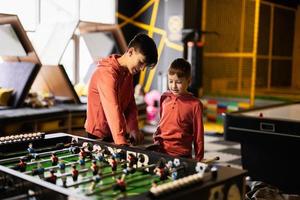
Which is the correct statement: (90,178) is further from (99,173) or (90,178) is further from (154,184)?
(154,184)

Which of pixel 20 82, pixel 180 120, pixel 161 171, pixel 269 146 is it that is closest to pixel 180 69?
pixel 180 120

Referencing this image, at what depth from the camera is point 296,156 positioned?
134 inches

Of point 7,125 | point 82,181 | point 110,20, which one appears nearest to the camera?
point 82,181

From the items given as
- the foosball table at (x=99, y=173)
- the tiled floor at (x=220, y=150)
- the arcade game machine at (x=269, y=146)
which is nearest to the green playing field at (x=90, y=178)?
the foosball table at (x=99, y=173)

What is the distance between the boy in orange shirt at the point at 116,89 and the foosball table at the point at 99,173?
0.57 ft

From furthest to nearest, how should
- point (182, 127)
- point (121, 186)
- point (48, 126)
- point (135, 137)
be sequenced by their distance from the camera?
point (48, 126) < point (135, 137) < point (182, 127) < point (121, 186)

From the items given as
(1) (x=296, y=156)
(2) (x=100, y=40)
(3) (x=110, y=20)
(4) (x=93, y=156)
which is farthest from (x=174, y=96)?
(3) (x=110, y=20)

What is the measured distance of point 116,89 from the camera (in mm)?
2406

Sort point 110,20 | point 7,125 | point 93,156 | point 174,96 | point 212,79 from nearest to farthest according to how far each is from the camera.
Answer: point 93,156
point 174,96
point 7,125
point 110,20
point 212,79

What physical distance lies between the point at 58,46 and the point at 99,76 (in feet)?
8.04

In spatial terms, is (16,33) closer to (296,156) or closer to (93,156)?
(93,156)

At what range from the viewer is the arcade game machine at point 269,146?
3262 millimetres

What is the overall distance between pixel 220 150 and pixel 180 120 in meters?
2.85

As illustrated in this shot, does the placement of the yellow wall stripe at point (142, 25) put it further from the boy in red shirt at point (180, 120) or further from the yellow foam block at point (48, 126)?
the boy in red shirt at point (180, 120)
